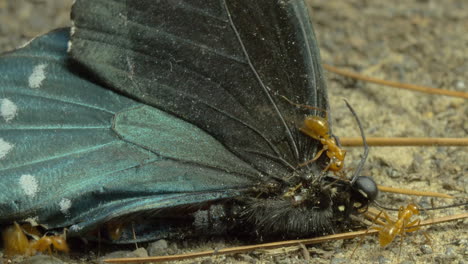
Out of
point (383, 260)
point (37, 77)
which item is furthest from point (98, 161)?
point (383, 260)

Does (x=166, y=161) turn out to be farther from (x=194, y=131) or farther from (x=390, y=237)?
(x=390, y=237)

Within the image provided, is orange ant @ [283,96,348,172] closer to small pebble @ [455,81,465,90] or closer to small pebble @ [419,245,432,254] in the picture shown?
small pebble @ [419,245,432,254]

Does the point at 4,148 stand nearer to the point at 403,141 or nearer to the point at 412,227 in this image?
the point at 412,227

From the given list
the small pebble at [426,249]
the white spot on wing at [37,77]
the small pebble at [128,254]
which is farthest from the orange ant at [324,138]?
the white spot on wing at [37,77]

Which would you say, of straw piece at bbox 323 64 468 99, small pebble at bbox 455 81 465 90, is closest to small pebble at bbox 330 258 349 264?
straw piece at bbox 323 64 468 99

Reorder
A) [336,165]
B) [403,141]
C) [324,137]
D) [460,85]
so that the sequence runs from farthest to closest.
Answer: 1. [460,85]
2. [403,141]
3. [336,165]
4. [324,137]
